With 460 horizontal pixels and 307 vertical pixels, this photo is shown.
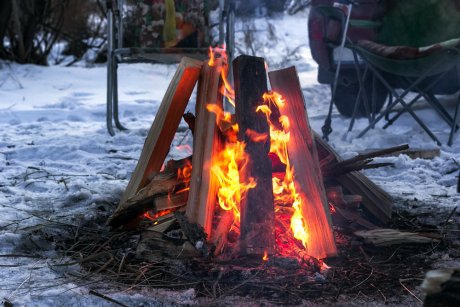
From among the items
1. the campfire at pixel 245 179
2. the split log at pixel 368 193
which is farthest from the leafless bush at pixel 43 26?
the split log at pixel 368 193

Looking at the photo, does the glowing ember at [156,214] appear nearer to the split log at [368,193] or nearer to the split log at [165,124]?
the split log at [165,124]

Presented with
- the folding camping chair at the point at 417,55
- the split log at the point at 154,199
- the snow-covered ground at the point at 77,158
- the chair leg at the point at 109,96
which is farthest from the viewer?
the chair leg at the point at 109,96

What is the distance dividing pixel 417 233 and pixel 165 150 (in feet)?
3.92

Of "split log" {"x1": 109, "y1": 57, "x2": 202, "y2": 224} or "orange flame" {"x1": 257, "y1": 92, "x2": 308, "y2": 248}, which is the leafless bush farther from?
"orange flame" {"x1": 257, "y1": 92, "x2": 308, "y2": 248}

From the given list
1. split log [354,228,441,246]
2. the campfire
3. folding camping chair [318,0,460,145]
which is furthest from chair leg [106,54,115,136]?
split log [354,228,441,246]

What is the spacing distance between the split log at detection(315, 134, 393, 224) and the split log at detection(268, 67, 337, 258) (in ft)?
1.16

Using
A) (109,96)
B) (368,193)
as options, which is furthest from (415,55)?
(109,96)

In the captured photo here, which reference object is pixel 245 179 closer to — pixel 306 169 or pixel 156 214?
pixel 306 169

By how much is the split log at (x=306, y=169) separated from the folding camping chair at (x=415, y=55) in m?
2.19

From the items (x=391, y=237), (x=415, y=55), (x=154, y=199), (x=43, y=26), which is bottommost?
(x=391, y=237)

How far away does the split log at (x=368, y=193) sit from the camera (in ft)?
8.89

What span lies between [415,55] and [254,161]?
2.65 metres

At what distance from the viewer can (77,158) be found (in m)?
4.23

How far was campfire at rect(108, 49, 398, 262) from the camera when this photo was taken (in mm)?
2248
